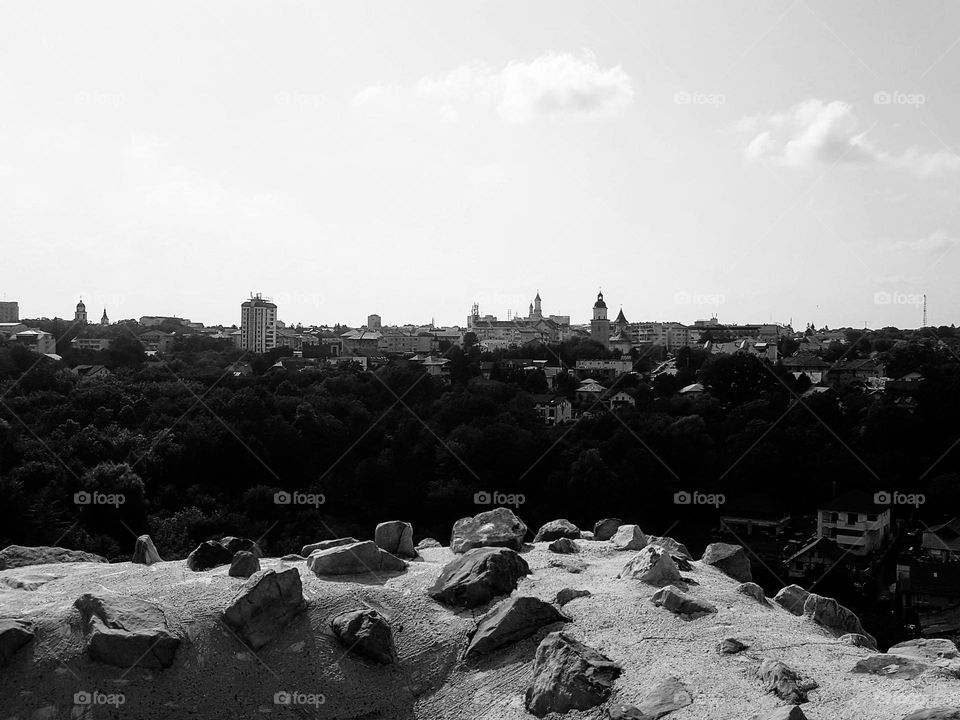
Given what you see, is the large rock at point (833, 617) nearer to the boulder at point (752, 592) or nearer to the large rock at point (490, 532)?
the boulder at point (752, 592)

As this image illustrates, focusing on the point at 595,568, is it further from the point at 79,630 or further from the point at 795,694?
the point at 79,630

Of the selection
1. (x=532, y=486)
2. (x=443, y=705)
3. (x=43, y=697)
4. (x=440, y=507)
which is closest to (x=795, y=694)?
(x=443, y=705)

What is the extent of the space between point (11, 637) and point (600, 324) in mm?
80239

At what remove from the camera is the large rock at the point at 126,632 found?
9227 mm

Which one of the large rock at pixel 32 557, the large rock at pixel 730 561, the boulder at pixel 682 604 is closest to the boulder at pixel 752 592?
the large rock at pixel 730 561

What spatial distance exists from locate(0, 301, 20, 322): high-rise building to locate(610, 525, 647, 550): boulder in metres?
96.8

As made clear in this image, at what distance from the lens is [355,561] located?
11.8 m

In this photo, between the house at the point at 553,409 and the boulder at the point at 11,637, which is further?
the house at the point at 553,409

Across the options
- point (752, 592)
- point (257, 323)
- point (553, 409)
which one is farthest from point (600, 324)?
point (752, 592)

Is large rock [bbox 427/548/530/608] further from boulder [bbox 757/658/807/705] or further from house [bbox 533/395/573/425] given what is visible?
house [bbox 533/395/573/425]

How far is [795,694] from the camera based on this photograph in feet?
24.8

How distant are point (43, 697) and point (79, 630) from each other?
801 millimetres

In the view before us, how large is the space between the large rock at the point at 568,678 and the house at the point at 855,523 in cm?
2104

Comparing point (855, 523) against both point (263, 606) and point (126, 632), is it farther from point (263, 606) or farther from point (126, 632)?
point (126, 632)
